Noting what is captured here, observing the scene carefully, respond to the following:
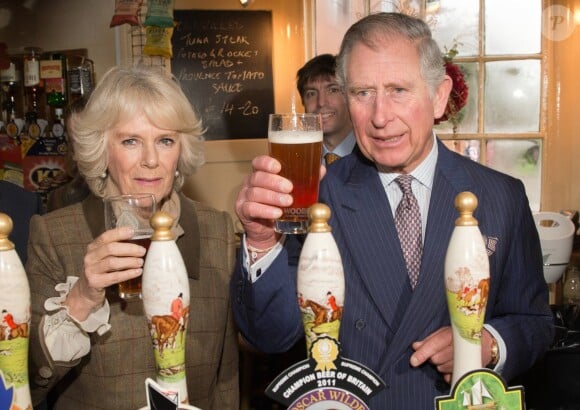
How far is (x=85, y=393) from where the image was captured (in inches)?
62.9

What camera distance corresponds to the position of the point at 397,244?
4.57ft

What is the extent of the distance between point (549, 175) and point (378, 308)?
3.27 m

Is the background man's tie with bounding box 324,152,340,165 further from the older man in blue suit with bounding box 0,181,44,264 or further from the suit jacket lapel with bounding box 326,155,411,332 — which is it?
the suit jacket lapel with bounding box 326,155,411,332

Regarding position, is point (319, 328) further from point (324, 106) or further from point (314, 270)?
point (324, 106)

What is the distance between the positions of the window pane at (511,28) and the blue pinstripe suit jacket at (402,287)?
117 inches

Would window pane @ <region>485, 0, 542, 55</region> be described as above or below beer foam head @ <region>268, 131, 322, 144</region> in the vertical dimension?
above

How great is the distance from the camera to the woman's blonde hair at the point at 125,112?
5.59ft

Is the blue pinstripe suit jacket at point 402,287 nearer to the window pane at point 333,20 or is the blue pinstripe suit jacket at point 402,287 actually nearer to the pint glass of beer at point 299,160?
the pint glass of beer at point 299,160

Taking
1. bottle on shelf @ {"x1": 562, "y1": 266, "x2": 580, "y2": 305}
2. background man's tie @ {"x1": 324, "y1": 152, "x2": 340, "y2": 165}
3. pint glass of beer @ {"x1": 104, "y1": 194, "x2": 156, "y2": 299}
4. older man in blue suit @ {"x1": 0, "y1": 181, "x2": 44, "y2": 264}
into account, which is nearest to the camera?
pint glass of beer @ {"x1": 104, "y1": 194, "x2": 156, "y2": 299}

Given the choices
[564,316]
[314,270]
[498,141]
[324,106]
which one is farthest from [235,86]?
[314,270]

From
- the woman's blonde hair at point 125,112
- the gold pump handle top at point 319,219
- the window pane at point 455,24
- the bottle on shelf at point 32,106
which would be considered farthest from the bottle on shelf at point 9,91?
the gold pump handle top at point 319,219

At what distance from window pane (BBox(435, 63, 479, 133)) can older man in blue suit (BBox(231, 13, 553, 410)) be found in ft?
9.10

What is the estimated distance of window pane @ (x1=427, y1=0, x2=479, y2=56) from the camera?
13.9 ft

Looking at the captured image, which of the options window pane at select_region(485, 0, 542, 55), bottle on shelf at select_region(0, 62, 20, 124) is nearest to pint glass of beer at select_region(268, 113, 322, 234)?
bottle on shelf at select_region(0, 62, 20, 124)
